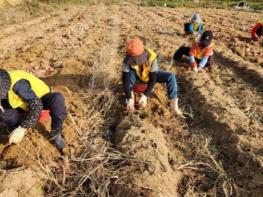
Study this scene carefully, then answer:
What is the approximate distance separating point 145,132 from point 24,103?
134cm

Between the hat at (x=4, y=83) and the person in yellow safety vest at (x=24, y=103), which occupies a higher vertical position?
the hat at (x=4, y=83)

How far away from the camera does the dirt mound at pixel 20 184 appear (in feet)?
10.6

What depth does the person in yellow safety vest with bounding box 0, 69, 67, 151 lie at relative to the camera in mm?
3293

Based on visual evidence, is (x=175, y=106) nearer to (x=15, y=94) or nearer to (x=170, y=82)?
(x=170, y=82)

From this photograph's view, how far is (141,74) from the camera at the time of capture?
4750 millimetres

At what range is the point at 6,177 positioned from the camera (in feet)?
10.9

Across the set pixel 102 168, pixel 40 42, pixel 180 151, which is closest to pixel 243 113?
pixel 180 151

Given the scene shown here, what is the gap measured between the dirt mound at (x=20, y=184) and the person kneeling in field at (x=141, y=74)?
1632 mm

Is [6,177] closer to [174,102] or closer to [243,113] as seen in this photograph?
[174,102]

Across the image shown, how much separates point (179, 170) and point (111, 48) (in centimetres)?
411

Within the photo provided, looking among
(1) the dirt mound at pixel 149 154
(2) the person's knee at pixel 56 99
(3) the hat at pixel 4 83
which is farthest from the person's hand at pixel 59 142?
(3) the hat at pixel 4 83

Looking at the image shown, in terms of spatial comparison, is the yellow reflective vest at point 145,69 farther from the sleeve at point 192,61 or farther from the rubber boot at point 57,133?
the sleeve at point 192,61

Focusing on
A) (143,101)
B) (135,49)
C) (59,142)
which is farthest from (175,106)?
(59,142)

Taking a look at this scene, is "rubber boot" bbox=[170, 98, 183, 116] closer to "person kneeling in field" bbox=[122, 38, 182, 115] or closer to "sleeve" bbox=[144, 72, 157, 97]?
"person kneeling in field" bbox=[122, 38, 182, 115]
